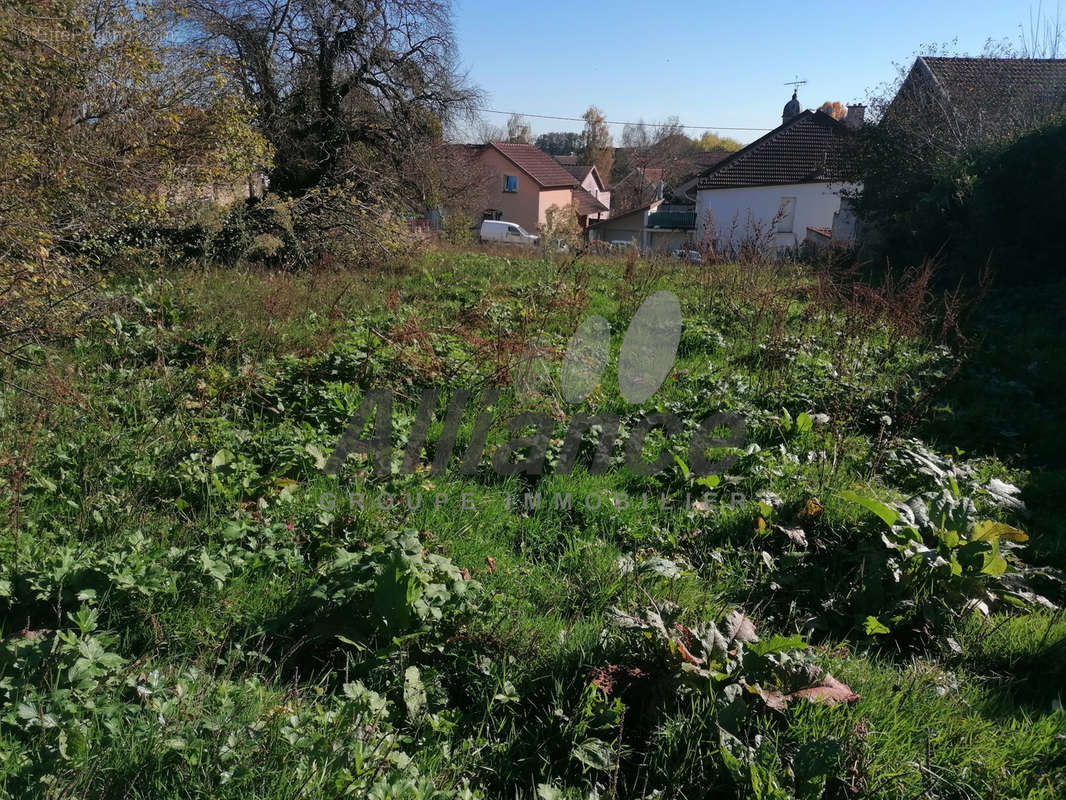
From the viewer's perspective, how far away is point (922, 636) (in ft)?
10.3

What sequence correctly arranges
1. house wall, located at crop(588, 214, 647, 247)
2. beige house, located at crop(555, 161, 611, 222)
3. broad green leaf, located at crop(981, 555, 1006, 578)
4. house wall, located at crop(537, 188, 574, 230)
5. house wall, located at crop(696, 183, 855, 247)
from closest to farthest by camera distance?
broad green leaf, located at crop(981, 555, 1006, 578) → house wall, located at crop(696, 183, 855, 247) → house wall, located at crop(588, 214, 647, 247) → house wall, located at crop(537, 188, 574, 230) → beige house, located at crop(555, 161, 611, 222)

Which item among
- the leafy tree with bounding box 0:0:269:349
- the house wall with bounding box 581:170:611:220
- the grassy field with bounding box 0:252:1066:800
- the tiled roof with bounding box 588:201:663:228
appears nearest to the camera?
the grassy field with bounding box 0:252:1066:800

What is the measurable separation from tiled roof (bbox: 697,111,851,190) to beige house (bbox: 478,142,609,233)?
49.4ft

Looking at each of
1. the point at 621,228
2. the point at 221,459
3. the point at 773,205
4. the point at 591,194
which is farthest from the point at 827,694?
the point at 591,194

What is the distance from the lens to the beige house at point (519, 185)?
154 feet

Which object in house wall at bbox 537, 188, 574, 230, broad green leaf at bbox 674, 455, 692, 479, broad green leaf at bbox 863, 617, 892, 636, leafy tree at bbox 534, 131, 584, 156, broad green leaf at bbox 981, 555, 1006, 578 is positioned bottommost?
broad green leaf at bbox 863, 617, 892, 636

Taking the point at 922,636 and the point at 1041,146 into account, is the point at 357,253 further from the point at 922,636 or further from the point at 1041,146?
the point at 1041,146

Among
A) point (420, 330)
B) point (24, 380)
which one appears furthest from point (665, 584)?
Answer: point (24, 380)

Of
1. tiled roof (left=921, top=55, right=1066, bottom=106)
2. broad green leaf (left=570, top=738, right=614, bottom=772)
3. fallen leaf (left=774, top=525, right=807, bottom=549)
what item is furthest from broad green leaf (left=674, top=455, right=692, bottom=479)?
tiled roof (left=921, top=55, right=1066, bottom=106)

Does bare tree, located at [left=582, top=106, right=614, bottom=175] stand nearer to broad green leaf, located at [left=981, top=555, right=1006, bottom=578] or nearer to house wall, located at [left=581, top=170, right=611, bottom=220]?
house wall, located at [left=581, top=170, right=611, bottom=220]

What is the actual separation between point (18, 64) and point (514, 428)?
16.8ft

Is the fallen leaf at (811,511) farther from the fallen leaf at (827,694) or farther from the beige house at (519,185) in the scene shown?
the beige house at (519,185)

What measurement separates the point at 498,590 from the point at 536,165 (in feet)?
160

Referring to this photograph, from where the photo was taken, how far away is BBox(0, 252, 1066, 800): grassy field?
218 cm
